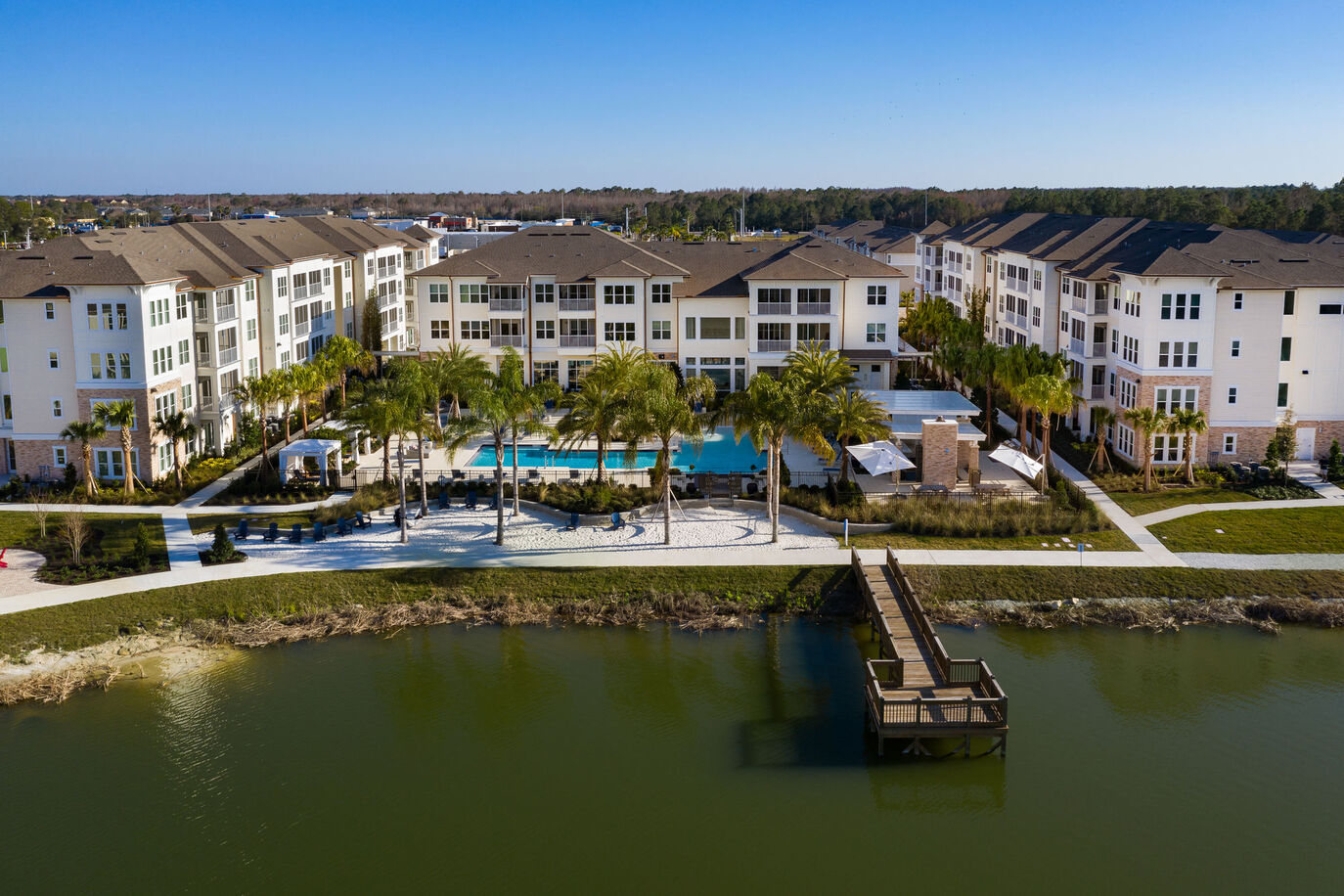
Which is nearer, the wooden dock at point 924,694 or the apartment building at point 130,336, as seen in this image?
the wooden dock at point 924,694

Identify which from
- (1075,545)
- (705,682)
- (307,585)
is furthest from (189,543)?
(1075,545)

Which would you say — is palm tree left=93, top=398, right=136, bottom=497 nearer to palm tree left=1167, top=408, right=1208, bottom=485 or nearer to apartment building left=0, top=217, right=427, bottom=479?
apartment building left=0, top=217, right=427, bottom=479

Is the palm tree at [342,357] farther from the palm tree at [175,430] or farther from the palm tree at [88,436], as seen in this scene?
the palm tree at [88,436]

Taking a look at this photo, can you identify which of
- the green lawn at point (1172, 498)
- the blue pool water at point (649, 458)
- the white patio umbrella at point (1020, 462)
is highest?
the white patio umbrella at point (1020, 462)

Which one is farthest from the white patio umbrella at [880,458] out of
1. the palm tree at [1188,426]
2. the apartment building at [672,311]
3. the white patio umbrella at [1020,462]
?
the apartment building at [672,311]

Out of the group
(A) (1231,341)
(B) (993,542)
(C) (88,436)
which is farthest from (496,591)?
(A) (1231,341)

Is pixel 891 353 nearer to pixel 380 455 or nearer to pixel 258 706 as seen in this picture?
pixel 380 455

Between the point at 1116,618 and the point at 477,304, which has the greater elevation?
the point at 477,304
